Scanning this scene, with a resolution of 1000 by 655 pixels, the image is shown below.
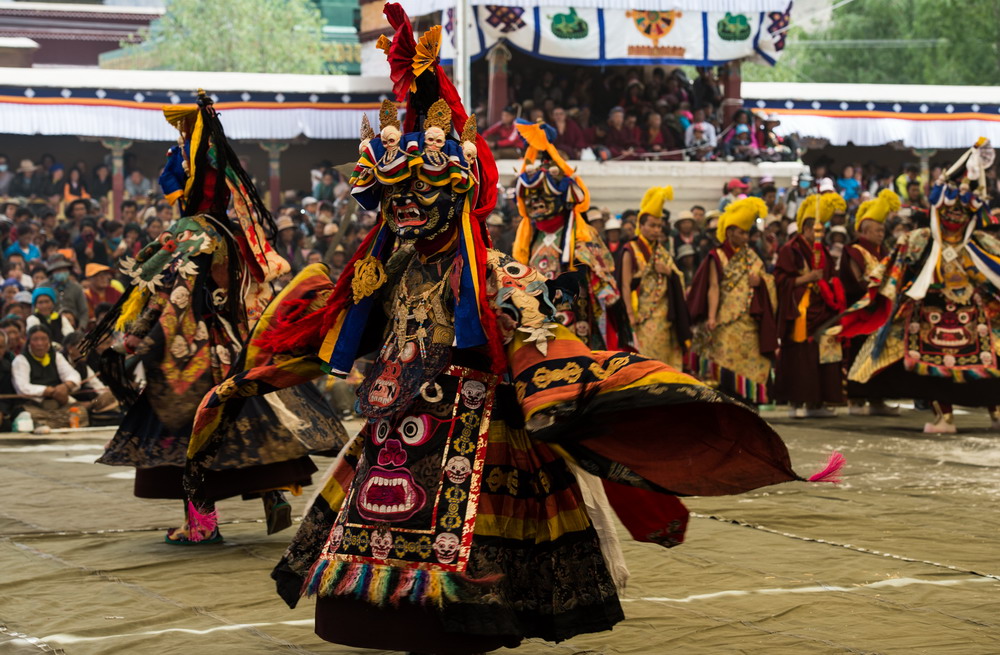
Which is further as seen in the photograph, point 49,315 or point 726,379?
point 726,379

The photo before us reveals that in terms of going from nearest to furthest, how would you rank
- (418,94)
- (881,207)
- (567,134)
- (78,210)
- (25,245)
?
(418,94), (881,207), (25,245), (78,210), (567,134)

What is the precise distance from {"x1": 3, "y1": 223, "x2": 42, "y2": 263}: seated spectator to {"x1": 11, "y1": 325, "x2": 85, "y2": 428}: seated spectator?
14.8 ft

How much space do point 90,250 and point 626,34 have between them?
9.05 meters

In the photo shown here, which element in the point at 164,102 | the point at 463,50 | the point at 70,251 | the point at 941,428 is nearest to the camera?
the point at 941,428

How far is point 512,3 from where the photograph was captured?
69.3 feet

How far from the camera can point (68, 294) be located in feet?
44.9

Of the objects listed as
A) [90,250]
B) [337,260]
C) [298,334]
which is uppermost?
[298,334]

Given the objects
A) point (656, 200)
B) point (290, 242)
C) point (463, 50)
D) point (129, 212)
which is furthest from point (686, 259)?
point (129, 212)

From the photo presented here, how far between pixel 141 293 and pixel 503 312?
2987 millimetres

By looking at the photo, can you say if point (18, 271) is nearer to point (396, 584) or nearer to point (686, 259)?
point (686, 259)

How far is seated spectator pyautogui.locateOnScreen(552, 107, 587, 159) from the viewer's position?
20.8 metres

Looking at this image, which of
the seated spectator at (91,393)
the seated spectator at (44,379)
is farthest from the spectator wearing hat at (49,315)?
the seated spectator at (44,379)

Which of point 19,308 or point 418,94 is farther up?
point 418,94

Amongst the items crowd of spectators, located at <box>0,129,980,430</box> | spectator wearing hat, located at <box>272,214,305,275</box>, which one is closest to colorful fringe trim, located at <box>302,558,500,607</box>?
crowd of spectators, located at <box>0,129,980,430</box>
